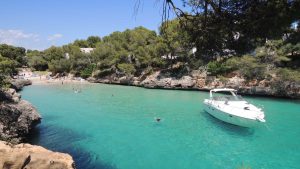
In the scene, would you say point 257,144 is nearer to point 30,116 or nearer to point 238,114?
point 238,114

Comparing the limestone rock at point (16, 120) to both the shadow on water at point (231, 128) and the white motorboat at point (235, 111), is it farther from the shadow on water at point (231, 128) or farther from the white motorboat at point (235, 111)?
the white motorboat at point (235, 111)

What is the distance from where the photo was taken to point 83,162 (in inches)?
589

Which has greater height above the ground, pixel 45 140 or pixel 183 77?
pixel 183 77

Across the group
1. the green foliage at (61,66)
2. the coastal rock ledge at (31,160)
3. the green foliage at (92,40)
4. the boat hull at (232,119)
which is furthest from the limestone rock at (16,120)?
the green foliage at (92,40)

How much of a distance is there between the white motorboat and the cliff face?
43.8ft

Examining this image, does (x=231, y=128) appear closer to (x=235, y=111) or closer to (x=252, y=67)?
(x=235, y=111)

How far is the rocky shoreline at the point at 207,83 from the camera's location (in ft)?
116

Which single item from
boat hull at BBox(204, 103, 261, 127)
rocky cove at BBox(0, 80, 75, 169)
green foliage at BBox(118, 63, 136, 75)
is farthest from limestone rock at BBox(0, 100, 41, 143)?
green foliage at BBox(118, 63, 136, 75)

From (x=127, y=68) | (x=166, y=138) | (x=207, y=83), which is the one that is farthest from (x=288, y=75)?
(x=127, y=68)

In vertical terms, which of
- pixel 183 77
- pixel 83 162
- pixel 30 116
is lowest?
pixel 83 162

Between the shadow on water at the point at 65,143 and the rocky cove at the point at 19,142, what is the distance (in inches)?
39.9

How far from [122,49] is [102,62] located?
512cm

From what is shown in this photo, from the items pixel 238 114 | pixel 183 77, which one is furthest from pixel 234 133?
pixel 183 77

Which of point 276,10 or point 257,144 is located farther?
point 257,144
